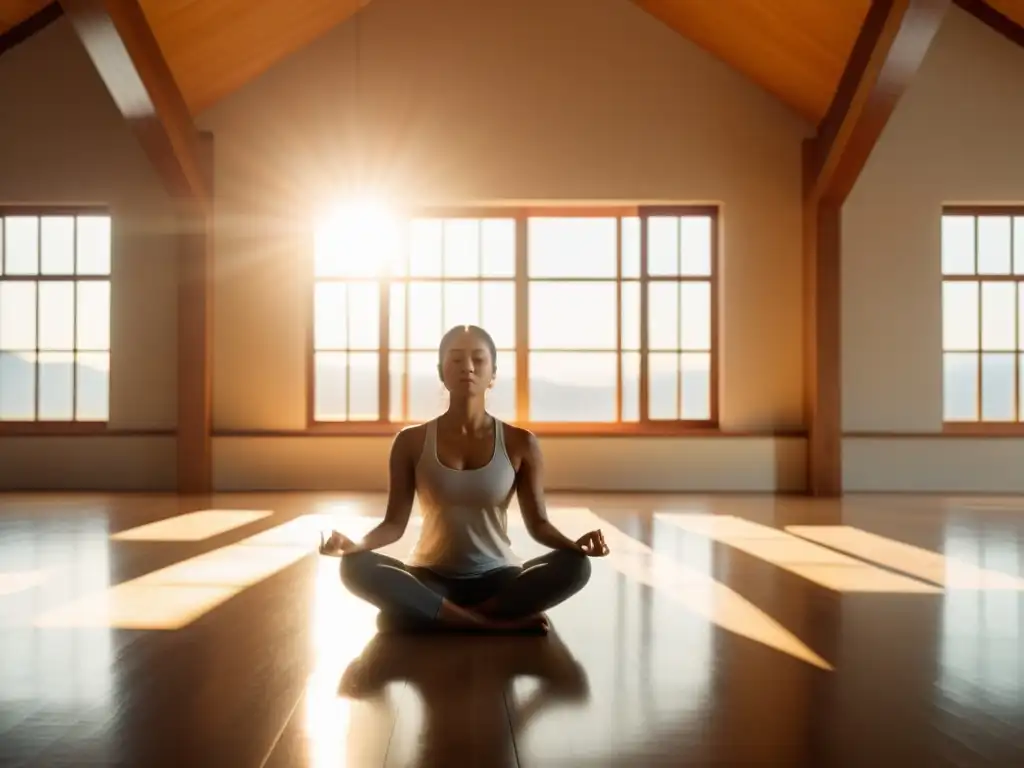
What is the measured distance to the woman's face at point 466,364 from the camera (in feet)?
10.1

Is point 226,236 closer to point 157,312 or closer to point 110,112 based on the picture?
point 157,312

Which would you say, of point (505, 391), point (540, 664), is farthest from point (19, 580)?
point (505, 391)

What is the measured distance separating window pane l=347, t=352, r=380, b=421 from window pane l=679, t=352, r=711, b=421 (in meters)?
2.94

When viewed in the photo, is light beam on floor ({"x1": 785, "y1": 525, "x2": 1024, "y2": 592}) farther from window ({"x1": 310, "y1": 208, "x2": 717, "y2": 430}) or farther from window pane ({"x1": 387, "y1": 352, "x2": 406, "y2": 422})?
window pane ({"x1": 387, "y1": 352, "x2": 406, "y2": 422})

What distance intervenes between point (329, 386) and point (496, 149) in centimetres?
276

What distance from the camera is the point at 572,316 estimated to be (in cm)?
921

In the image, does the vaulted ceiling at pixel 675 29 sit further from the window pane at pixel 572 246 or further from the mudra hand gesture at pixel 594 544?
the mudra hand gesture at pixel 594 544

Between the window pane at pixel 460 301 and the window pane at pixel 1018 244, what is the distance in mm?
5109

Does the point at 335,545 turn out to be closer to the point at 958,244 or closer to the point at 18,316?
the point at 18,316

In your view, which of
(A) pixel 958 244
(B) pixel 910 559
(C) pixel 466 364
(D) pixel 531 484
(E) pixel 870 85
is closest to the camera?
(C) pixel 466 364

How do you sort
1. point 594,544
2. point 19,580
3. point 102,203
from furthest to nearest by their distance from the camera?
point 102,203 → point 19,580 → point 594,544

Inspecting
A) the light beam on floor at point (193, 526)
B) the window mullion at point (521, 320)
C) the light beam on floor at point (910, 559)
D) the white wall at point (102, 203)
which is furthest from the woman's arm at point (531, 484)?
the white wall at point (102, 203)

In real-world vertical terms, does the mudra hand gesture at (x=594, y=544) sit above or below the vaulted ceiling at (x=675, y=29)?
below

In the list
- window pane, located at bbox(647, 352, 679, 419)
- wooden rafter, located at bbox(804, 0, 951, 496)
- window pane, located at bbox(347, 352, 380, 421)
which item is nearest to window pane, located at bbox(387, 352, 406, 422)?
window pane, located at bbox(347, 352, 380, 421)
